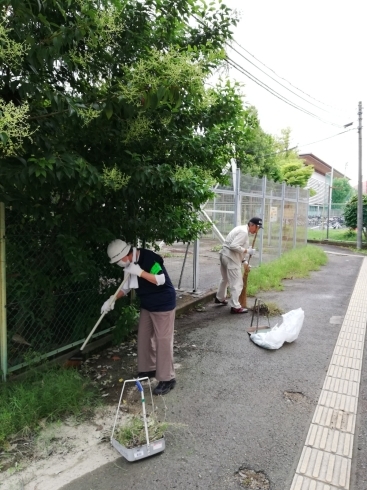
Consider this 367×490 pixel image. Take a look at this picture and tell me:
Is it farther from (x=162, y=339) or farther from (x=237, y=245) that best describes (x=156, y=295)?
(x=237, y=245)

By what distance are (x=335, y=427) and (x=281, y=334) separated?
168cm

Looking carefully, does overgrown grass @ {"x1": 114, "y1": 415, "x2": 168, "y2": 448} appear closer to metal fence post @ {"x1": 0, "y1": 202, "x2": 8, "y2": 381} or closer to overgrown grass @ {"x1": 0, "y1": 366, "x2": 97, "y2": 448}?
overgrown grass @ {"x1": 0, "y1": 366, "x2": 97, "y2": 448}

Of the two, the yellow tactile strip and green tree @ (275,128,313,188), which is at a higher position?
green tree @ (275,128,313,188)

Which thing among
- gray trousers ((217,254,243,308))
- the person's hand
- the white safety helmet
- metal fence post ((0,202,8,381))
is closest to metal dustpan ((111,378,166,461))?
the person's hand

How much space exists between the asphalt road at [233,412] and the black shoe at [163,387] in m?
0.06

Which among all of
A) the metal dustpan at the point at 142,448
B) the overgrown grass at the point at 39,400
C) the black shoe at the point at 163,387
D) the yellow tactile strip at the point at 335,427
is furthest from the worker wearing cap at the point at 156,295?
the yellow tactile strip at the point at 335,427

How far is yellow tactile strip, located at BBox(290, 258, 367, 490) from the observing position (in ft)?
7.68

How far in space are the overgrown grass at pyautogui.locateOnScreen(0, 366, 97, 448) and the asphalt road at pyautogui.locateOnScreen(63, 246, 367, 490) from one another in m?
0.67

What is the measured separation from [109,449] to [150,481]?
17.2 inches

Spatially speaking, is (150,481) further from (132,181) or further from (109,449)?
(132,181)

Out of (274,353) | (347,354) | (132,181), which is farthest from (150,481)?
(347,354)

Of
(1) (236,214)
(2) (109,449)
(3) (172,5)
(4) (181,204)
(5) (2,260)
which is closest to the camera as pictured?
(2) (109,449)

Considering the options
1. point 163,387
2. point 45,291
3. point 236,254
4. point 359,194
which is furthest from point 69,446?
point 359,194

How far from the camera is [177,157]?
11.7 feet
